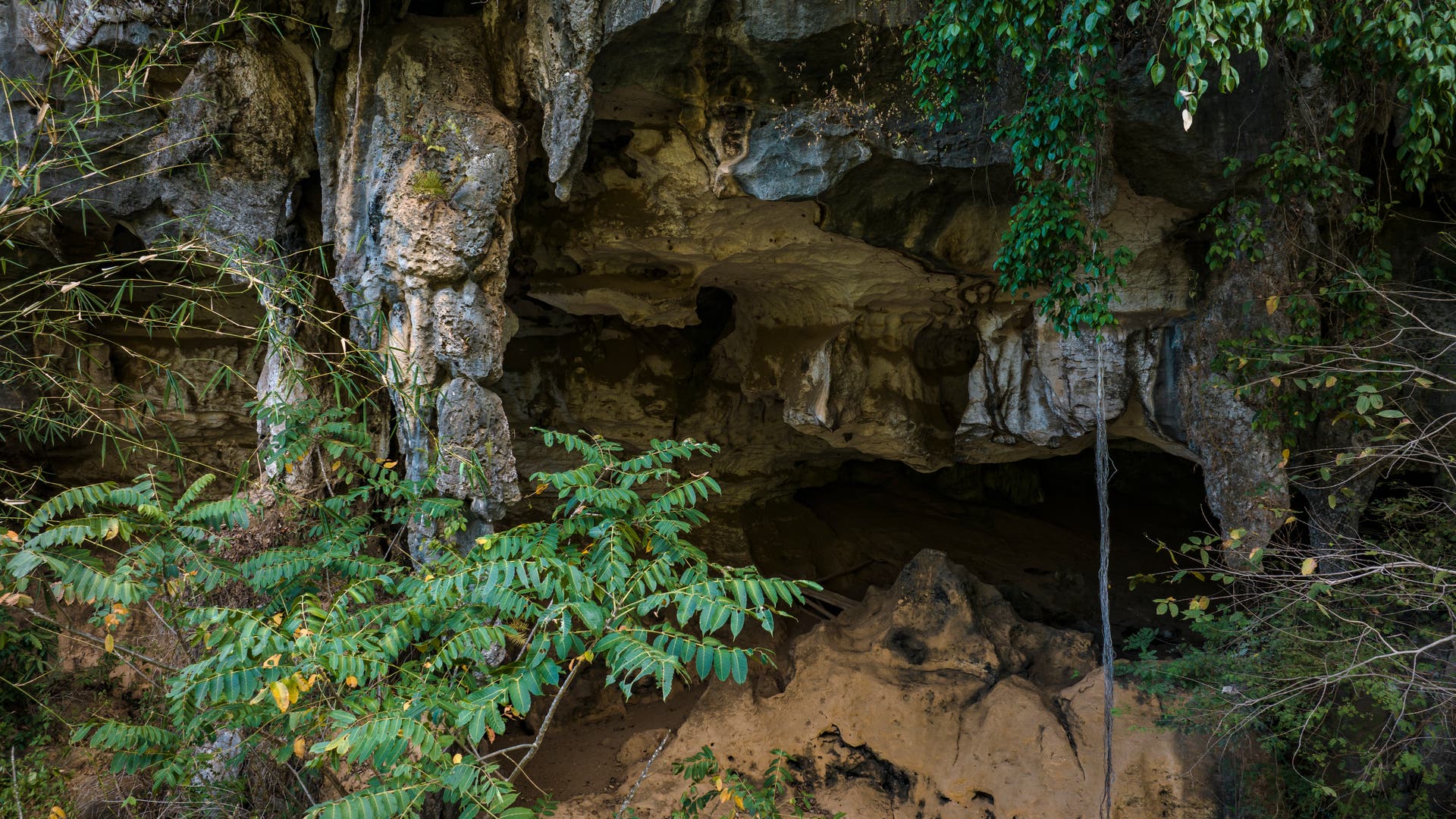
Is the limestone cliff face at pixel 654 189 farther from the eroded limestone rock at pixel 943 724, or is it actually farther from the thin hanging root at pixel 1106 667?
the thin hanging root at pixel 1106 667

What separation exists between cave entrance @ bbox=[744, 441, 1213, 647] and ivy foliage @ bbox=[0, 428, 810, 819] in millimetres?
6284

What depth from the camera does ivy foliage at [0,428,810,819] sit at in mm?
3088

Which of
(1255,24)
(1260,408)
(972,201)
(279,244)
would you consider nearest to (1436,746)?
(1260,408)

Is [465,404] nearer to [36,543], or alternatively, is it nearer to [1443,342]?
[36,543]

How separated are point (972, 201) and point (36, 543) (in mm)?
5962

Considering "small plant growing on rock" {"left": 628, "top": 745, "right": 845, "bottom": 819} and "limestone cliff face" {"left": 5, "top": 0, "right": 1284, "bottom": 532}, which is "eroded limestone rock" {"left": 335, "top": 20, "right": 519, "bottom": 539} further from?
"small plant growing on rock" {"left": 628, "top": 745, "right": 845, "bottom": 819}

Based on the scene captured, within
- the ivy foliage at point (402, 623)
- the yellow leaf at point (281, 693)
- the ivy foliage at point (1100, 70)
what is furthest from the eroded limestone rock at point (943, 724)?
the yellow leaf at point (281, 693)

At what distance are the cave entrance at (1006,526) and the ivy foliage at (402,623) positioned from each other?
6284 mm

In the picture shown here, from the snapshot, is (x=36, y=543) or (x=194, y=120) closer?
(x=36, y=543)

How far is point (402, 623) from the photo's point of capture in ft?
11.8

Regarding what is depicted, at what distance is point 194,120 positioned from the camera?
607 centimetres

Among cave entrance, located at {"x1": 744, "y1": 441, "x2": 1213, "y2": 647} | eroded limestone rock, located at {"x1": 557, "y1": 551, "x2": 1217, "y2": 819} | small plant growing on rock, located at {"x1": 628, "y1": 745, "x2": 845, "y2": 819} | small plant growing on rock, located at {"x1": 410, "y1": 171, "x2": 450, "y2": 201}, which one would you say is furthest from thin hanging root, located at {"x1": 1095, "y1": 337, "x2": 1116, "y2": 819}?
small plant growing on rock, located at {"x1": 410, "y1": 171, "x2": 450, "y2": 201}

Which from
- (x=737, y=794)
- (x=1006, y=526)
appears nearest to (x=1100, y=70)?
(x=737, y=794)

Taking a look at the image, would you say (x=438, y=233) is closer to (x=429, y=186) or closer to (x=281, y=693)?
(x=429, y=186)
